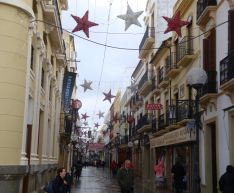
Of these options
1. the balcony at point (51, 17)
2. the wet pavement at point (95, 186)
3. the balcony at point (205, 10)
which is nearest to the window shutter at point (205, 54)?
the balcony at point (205, 10)

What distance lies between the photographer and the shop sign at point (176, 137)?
2113 cm

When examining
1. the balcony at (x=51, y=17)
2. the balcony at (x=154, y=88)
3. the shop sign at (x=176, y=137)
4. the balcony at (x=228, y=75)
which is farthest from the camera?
the balcony at (x=154, y=88)

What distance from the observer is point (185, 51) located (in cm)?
2311

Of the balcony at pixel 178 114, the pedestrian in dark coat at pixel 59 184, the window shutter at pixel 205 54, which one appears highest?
the window shutter at pixel 205 54

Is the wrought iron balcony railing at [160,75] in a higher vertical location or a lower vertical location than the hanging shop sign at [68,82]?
higher

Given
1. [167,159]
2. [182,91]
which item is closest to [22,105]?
[182,91]

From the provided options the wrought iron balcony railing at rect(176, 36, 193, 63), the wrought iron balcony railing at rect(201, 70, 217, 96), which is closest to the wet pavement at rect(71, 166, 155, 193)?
the wrought iron balcony railing at rect(176, 36, 193, 63)

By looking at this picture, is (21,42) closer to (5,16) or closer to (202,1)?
Result: (5,16)

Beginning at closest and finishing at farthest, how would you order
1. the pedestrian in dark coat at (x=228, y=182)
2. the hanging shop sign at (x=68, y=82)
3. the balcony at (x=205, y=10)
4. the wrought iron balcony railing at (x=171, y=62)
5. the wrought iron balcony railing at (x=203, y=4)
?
the pedestrian in dark coat at (x=228, y=182)
the balcony at (x=205, y=10)
the wrought iron balcony railing at (x=203, y=4)
the wrought iron balcony railing at (x=171, y=62)
the hanging shop sign at (x=68, y=82)

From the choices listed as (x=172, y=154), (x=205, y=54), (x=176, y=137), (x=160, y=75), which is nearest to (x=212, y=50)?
(x=205, y=54)

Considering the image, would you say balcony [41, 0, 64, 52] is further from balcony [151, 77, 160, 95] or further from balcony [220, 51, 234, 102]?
balcony [151, 77, 160, 95]

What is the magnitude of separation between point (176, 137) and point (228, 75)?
9043 mm

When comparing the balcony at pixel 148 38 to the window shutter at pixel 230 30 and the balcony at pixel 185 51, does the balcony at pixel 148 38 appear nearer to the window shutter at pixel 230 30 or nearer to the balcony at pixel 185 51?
the balcony at pixel 185 51

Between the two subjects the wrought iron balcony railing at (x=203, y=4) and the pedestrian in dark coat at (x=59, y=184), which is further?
the wrought iron balcony railing at (x=203, y=4)
